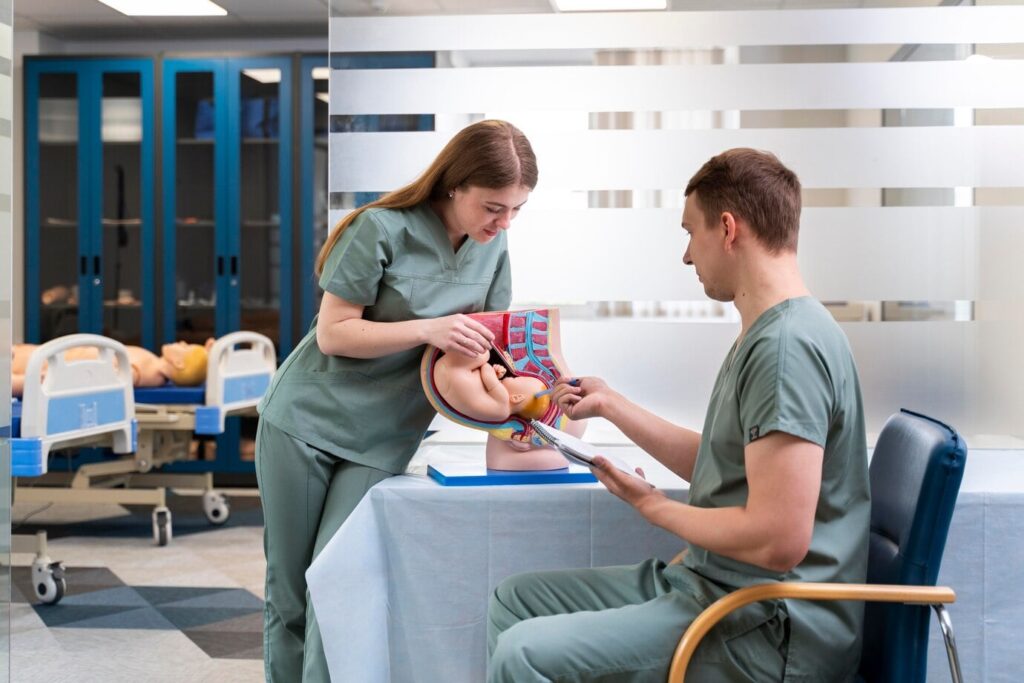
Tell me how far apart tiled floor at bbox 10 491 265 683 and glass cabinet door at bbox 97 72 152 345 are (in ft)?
4.09

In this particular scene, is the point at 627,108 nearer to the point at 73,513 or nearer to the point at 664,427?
the point at 664,427

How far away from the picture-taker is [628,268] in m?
2.44

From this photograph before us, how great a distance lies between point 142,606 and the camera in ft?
11.8

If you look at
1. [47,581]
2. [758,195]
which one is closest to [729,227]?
[758,195]

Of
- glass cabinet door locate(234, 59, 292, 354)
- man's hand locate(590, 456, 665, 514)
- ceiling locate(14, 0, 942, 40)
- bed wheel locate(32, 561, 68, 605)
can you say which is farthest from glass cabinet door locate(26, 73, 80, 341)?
man's hand locate(590, 456, 665, 514)

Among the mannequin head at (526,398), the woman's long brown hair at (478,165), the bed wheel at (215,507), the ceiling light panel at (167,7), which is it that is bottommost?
the bed wheel at (215,507)

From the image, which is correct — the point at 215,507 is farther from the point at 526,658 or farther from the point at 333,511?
the point at 526,658

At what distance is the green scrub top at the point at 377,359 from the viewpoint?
200 cm

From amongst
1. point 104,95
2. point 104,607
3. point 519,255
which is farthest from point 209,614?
point 104,95

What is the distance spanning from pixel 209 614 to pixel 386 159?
1.79 m

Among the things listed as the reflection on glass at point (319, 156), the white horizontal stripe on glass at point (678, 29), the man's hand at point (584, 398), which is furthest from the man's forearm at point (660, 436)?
the reflection on glass at point (319, 156)

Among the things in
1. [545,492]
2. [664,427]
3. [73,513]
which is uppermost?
[664,427]

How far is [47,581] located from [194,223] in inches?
109

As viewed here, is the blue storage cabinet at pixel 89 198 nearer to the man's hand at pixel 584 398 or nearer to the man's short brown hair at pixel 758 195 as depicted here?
the man's hand at pixel 584 398
